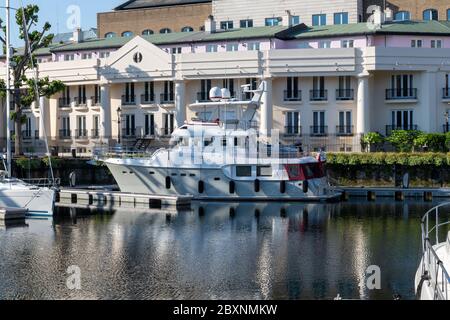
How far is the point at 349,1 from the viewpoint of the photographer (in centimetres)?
8450

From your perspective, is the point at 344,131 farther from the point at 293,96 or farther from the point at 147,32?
the point at 147,32

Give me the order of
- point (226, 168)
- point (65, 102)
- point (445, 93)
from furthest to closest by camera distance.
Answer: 1. point (65, 102)
2. point (445, 93)
3. point (226, 168)

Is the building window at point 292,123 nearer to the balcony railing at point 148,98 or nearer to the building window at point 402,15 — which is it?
the balcony railing at point 148,98

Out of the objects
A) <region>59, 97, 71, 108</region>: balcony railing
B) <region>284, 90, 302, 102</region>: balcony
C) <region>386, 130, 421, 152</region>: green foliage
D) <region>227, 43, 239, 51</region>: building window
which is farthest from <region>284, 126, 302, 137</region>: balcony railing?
<region>59, 97, 71, 108</region>: balcony railing

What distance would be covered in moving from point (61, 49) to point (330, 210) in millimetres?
42414

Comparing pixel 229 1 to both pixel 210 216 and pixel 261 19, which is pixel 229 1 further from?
pixel 210 216

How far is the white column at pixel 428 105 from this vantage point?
233 feet

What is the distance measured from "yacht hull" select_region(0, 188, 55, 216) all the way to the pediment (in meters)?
28.7

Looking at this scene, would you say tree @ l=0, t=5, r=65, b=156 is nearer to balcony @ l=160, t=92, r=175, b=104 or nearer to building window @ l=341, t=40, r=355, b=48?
balcony @ l=160, t=92, r=175, b=104

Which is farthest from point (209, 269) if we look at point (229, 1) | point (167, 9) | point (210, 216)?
point (167, 9)

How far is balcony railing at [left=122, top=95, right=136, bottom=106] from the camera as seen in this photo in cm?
7985

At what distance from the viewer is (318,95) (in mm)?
73312

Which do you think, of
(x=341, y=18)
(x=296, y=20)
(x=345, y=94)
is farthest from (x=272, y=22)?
(x=345, y=94)

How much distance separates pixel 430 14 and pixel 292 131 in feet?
79.4
